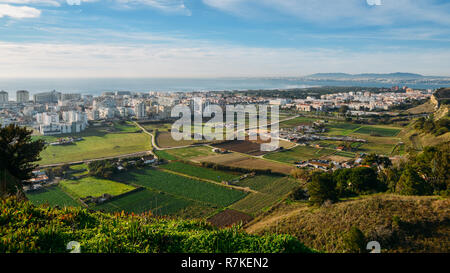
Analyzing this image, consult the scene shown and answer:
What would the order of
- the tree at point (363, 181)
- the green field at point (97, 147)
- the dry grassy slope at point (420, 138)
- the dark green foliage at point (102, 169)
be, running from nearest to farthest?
1. the tree at point (363, 181)
2. the dark green foliage at point (102, 169)
3. the dry grassy slope at point (420, 138)
4. the green field at point (97, 147)

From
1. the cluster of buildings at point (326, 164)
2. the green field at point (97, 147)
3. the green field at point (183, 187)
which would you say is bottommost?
the green field at point (183, 187)

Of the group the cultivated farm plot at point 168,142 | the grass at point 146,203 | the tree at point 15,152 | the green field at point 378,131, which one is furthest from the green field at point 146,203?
the green field at point 378,131

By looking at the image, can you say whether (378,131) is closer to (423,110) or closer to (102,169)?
(423,110)

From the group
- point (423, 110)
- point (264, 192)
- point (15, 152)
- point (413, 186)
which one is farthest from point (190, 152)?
point (423, 110)

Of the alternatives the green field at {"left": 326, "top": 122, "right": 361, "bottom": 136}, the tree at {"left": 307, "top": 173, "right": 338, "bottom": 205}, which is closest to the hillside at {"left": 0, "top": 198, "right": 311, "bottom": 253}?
→ the tree at {"left": 307, "top": 173, "right": 338, "bottom": 205}

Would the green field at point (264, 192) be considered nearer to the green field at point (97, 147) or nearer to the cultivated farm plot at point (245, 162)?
the cultivated farm plot at point (245, 162)
